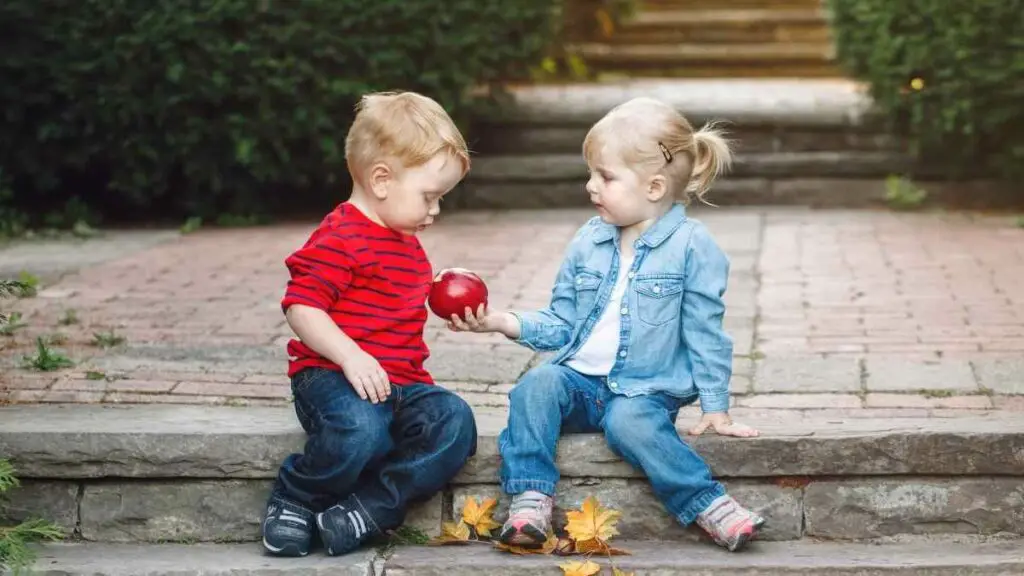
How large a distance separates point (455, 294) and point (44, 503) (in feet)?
3.68

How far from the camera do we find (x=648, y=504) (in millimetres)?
3598

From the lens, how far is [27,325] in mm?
5188

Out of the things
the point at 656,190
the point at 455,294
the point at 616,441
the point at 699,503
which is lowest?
the point at 699,503

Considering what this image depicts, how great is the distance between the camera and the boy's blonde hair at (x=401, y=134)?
350 centimetres

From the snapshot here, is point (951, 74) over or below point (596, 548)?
over

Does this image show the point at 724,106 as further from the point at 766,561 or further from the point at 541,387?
the point at 766,561

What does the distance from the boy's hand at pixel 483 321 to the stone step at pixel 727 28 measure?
28.3 feet

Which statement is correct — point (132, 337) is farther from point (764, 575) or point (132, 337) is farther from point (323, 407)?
point (764, 575)

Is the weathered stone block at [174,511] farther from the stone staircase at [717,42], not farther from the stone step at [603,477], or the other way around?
the stone staircase at [717,42]

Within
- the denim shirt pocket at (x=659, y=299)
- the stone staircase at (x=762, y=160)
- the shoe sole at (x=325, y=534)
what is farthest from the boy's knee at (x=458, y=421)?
the stone staircase at (x=762, y=160)

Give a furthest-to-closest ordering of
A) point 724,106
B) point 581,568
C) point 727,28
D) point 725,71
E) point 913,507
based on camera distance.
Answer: point 727,28 < point 725,71 < point 724,106 < point 913,507 < point 581,568

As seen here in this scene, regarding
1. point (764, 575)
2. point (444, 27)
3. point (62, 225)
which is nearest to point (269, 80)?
point (444, 27)

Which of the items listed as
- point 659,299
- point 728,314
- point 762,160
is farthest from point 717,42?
point 659,299

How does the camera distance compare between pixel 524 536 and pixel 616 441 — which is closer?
pixel 524 536
